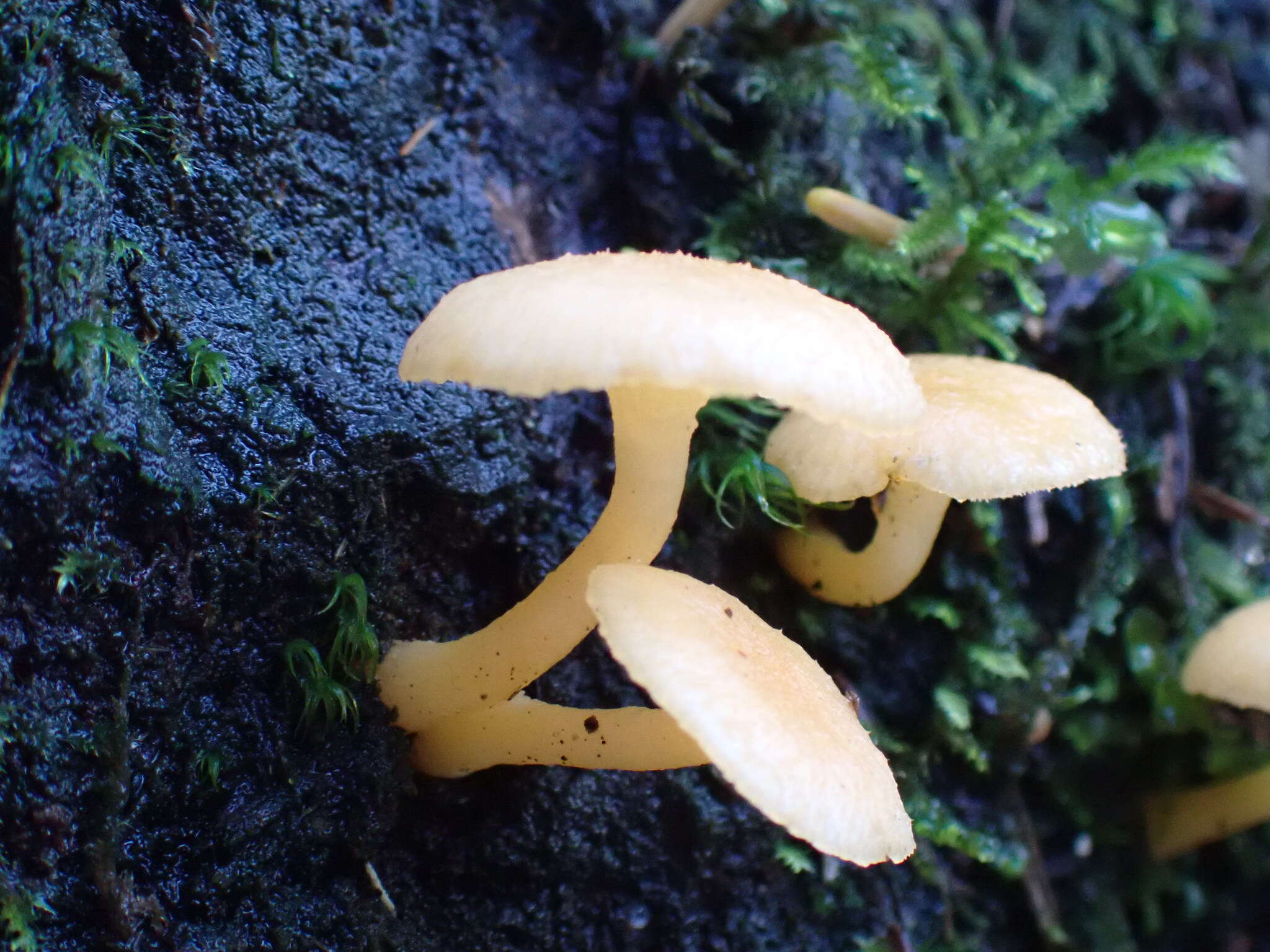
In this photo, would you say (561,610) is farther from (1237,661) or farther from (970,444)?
(1237,661)

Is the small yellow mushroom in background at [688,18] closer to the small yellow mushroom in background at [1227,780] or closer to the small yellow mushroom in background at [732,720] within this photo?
the small yellow mushroom in background at [732,720]

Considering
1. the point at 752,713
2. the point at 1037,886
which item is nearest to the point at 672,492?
the point at 752,713

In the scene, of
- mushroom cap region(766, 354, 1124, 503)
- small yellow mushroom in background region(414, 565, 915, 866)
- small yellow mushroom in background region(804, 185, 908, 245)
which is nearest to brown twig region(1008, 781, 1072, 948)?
mushroom cap region(766, 354, 1124, 503)

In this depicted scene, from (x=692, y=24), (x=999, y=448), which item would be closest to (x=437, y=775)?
(x=999, y=448)

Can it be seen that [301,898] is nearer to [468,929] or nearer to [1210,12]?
[468,929]

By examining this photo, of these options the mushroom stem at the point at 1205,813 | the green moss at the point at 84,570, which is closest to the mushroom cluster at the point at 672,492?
the green moss at the point at 84,570
